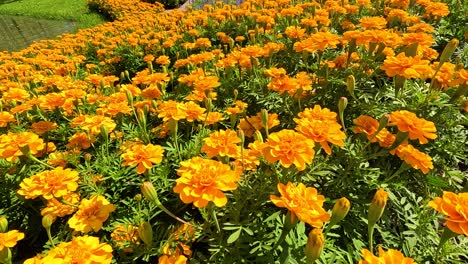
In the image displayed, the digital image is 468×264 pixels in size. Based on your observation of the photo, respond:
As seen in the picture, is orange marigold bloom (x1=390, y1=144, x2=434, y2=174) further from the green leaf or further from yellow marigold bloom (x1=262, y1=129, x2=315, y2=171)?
the green leaf

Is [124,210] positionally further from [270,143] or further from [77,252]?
[270,143]

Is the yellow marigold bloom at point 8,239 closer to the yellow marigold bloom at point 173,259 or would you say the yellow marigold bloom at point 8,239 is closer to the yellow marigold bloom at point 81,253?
the yellow marigold bloom at point 81,253

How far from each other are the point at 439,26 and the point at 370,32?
1.96 meters

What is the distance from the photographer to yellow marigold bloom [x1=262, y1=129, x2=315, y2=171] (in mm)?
1084

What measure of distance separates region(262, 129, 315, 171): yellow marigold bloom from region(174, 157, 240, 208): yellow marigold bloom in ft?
0.51

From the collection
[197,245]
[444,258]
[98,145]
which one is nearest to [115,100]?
[98,145]

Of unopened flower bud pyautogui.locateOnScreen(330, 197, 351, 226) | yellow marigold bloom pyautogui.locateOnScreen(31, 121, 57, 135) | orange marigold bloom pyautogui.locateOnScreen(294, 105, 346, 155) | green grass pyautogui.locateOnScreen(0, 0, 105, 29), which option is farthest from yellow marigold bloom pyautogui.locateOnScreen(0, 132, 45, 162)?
green grass pyautogui.locateOnScreen(0, 0, 105, 29)

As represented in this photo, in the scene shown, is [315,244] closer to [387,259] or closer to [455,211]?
[387,259]

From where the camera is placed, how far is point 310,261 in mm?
957

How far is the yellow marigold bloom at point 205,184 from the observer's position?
102cm

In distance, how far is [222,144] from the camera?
1361mm

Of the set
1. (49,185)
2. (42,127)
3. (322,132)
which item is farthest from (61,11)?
(322,132)

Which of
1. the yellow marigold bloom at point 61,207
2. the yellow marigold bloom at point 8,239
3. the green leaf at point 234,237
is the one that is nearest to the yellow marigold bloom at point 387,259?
the green leaf at point 234,237

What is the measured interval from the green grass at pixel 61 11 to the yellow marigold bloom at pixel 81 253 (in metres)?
11.1
